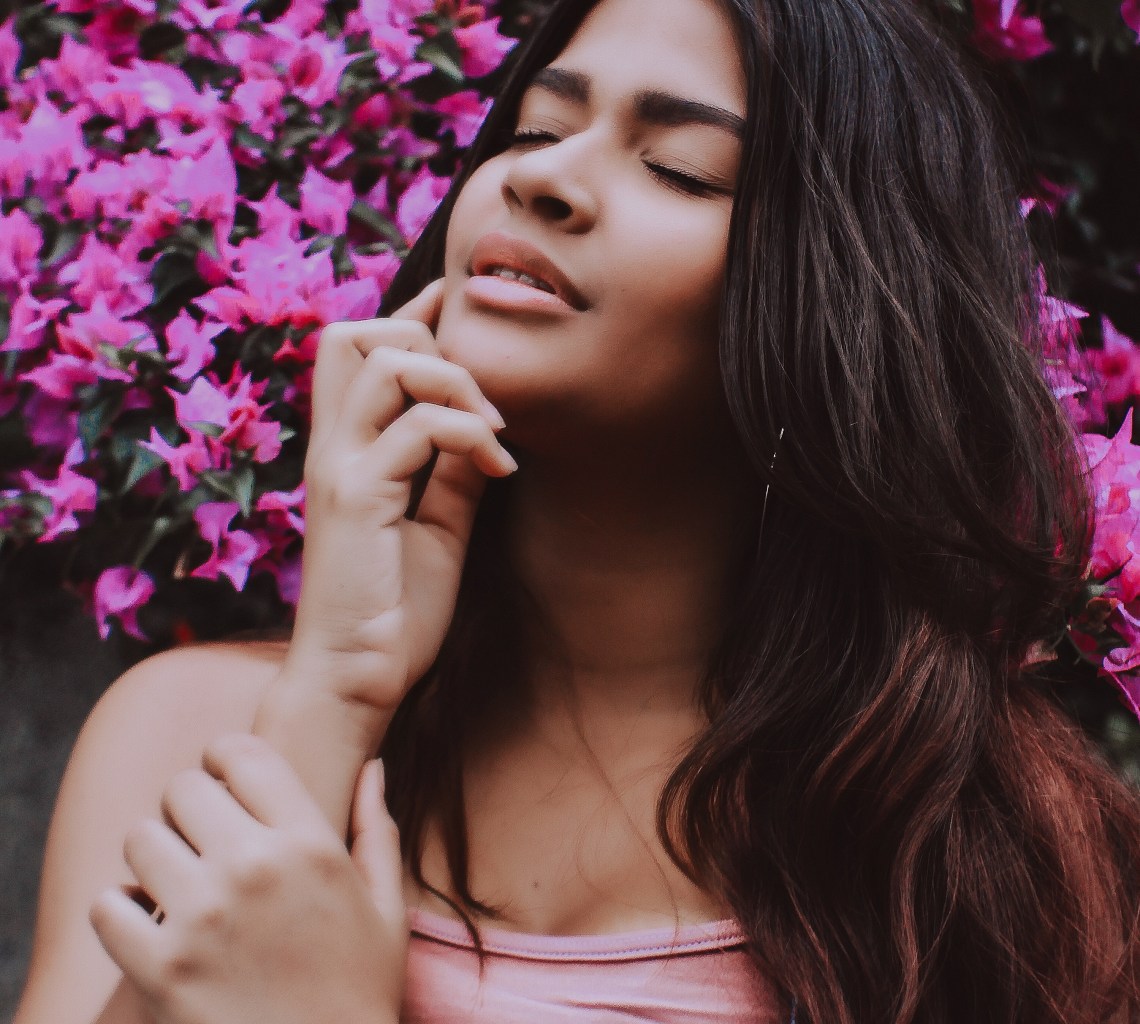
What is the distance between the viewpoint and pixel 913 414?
1.57 metres

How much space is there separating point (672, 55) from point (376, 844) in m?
1.05

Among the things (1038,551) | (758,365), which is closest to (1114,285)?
(1038,551)

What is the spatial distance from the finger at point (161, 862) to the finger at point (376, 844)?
184mm

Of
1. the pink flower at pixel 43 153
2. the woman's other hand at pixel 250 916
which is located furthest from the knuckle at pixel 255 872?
the pink flower at pixel 43 153

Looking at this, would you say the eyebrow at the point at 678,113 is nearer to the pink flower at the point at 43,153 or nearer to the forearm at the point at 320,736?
the forearm at the point at 320,736

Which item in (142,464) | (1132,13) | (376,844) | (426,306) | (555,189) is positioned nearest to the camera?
(376,844)

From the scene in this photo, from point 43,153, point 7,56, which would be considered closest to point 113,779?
point 43,153

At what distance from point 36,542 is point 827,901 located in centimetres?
142

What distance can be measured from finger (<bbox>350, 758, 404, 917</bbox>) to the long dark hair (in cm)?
24

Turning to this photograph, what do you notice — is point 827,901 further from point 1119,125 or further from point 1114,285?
point 1119,125

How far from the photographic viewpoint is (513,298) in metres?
1.42

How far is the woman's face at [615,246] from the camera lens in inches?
55.8

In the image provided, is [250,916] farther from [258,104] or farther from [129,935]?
[258,104]

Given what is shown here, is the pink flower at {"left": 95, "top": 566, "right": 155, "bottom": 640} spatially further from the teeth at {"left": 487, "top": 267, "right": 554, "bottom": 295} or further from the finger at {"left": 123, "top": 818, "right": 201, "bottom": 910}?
the teeth at {"left": 487, "top": 267, "right": 554, "bottom": 295}
